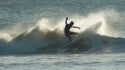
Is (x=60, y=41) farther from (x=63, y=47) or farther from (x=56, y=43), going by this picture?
(x=63, y=47)

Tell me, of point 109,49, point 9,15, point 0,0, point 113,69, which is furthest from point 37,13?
point 113,69

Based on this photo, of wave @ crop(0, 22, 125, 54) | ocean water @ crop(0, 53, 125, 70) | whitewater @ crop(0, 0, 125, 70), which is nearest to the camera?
ocean water @ crop(0, 53, 125, 70)

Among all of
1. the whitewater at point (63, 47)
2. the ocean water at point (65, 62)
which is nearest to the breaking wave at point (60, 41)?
the whitewater at point (63, 47)

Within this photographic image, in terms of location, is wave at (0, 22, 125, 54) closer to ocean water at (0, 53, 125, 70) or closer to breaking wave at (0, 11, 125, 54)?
breaking wave at (0, 11, 125, 54)

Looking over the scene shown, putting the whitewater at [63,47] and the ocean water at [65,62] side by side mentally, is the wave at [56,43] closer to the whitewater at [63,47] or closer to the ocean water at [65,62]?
the whitewater at [63,47]

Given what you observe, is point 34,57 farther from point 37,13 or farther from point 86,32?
point 37,13

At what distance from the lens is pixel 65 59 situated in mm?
31688

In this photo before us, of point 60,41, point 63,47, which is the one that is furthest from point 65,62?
point 60,41

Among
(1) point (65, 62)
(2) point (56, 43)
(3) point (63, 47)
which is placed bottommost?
(1) point (65, 62)

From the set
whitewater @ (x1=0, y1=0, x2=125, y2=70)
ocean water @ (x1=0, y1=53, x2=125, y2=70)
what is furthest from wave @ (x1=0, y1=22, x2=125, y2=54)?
ocean water @ (x1=0, y1=53, x2=125, y2=70)

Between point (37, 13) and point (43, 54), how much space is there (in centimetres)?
3085

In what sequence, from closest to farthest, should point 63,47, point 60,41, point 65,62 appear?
point 65,62 → point 63,47 → point 60,41

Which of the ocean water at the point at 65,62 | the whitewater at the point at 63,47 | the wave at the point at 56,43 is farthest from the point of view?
the wave at the point at 56,43

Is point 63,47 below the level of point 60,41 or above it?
below
